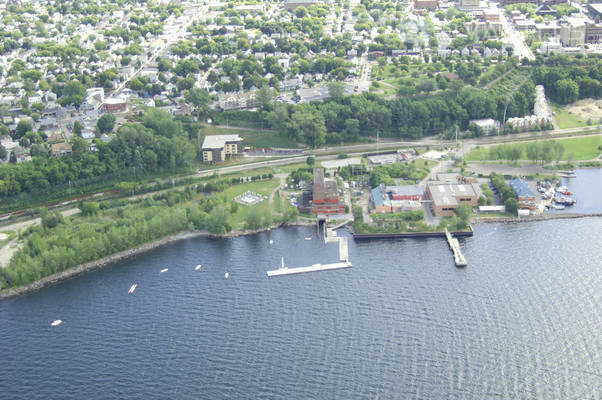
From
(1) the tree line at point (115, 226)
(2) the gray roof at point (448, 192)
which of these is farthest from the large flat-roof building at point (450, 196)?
(1) the tree line at point (115, 226)

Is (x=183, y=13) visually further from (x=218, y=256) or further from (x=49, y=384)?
(x=49, y=384)

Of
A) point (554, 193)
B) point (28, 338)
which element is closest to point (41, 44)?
point (28, 338)

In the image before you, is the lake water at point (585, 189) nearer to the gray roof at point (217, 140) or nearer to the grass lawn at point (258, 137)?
the grass lawn at point (258, 137)

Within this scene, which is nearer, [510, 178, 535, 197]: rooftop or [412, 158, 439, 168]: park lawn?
[510, 178, 535, 197]: rooftop

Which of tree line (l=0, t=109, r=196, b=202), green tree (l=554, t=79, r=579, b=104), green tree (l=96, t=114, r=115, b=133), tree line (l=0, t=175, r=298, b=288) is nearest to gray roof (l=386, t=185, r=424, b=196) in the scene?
tree line (l=0, t=175, r=298, b=288)

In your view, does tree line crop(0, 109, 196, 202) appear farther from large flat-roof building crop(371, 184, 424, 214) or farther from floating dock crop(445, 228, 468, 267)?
floating dock crop(445, 228, 468, 267)

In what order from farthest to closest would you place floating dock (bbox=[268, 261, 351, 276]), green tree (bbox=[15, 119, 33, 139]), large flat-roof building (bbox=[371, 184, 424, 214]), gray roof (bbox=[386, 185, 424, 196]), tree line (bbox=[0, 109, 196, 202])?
green tree (bbox=[15, 119, 33, 139])
tree line (bbox=[0, 109, 196, 202])
gray roof (bbox=[386, 185, 424, 196])
large flat-roof building (bbox=[371, 184, 424, 214])
floating dock (bbox=[268, 261, 351, 276])

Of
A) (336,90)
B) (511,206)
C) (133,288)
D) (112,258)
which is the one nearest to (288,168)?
(336,90)
